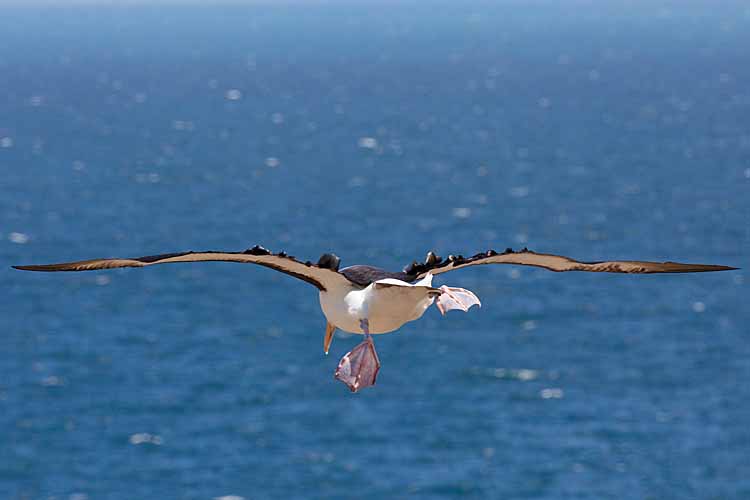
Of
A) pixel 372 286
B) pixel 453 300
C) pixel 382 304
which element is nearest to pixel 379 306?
pixel 382 304

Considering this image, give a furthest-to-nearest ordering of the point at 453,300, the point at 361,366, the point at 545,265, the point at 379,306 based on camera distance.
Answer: the point at 545,265
the point at 361,366
the point at 453,300
the point at 379,306

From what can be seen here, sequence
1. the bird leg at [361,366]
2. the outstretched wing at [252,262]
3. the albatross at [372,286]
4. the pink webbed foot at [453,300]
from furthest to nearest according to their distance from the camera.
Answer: the bird leg at [361,366], the pink webbed foot at [453,300], the albatross at [372,286], the outstretched wing at [252,262]

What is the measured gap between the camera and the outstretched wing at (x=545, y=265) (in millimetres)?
11977

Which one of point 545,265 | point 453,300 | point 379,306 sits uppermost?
point 545,265

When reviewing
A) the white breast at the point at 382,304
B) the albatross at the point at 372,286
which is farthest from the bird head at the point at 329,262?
the white breast at the point at 382,304

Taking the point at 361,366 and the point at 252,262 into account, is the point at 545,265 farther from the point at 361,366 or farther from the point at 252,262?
the point at 252,262

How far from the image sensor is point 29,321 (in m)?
170

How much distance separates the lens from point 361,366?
42.2 ft

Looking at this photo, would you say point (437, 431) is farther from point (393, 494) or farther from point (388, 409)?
point (393, 494)

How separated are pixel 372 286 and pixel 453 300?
3.05 ft

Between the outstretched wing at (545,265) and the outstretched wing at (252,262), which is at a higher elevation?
the outstretched wing at (545,265)

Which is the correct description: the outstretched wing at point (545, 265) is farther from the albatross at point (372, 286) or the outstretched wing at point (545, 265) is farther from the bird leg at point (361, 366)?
the bird leg at point (361, 366)

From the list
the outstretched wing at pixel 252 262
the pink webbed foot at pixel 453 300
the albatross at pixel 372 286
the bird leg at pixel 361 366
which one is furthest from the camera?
the bird leg at pixel 361 366

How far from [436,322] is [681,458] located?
46.8 metres
